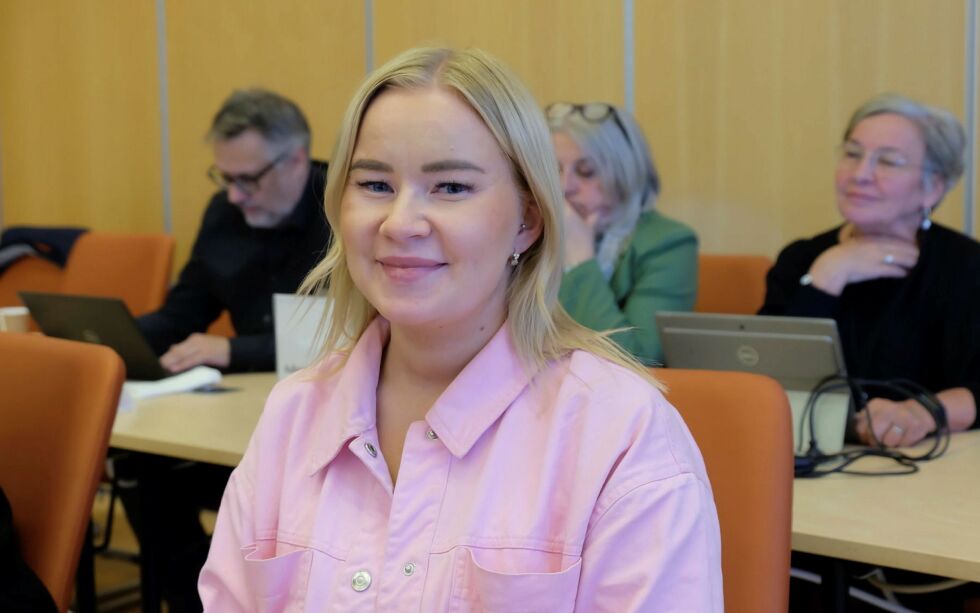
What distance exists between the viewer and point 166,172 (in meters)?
4.97

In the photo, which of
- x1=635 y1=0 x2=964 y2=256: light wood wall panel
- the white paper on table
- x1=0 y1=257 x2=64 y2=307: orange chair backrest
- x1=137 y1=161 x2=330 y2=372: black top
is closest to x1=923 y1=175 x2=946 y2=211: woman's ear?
x1=635 y1=0 x2=964 y2=256: light wood wall panel

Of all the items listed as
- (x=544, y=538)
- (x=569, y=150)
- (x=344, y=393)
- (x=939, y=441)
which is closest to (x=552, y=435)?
(x=544, y=538)

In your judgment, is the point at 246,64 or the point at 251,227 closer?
the point at 251,227

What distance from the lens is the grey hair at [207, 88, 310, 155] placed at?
327 cm

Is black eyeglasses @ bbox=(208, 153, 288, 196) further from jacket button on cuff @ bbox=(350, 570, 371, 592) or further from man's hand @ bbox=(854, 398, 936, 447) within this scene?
jacket button on cuff @ bbox=(350, 570, 371, 592)

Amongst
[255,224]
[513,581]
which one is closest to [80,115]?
[255,224]

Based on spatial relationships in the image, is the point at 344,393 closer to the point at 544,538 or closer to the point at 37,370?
the point at 544,538

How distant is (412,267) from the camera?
126cm

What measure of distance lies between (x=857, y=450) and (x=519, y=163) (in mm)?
1023

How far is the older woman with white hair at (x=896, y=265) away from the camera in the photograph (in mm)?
2453

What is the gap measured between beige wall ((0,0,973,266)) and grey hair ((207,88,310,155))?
3.42 ft

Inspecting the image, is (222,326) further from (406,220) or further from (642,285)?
(406,220)

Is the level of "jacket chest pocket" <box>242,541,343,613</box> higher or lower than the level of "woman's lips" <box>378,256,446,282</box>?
lower

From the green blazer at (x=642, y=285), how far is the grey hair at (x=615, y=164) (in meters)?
0.04
